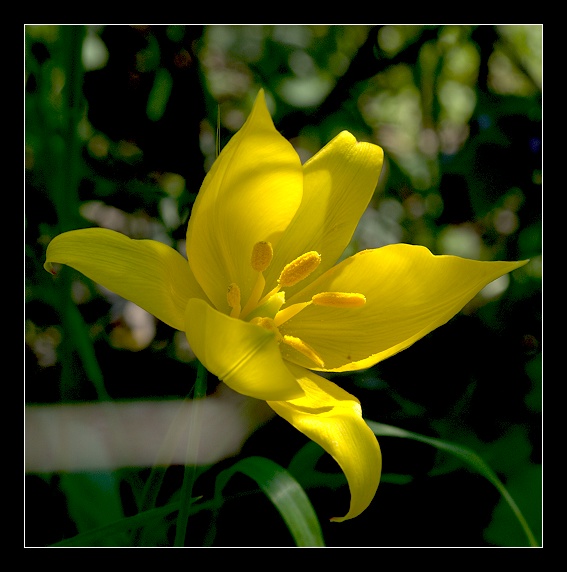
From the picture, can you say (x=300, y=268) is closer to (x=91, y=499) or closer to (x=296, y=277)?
(x=296, y=277)

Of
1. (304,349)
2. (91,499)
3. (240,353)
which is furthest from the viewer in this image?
(91,499)

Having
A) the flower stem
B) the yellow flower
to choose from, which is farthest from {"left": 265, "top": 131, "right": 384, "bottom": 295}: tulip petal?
the flower stem

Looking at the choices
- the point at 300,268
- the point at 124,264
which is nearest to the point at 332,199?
the point at 300,268

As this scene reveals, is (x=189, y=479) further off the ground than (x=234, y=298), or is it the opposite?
(x=234, y=298)

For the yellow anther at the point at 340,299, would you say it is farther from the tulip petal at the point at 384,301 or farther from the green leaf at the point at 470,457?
the green leaf at the point at 470,457

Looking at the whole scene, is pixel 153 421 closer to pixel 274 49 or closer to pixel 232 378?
pixel 232 378

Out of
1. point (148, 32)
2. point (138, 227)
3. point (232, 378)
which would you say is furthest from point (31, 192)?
point (232, 378)

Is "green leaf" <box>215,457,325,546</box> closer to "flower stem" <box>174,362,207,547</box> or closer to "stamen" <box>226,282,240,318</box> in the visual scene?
"flower stem" <box>174,362,207,547</box>
